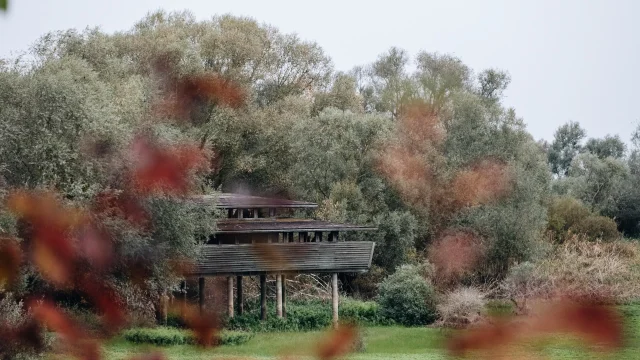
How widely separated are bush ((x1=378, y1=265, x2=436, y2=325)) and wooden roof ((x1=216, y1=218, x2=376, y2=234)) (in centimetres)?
242

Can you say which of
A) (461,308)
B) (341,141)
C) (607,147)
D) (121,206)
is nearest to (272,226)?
(121,206)

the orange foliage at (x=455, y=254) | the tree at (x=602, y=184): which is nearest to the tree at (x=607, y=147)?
the tree at (x=602, y=184)

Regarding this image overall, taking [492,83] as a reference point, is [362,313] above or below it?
below

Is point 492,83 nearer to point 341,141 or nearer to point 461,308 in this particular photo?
point 341,141

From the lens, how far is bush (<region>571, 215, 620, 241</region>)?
124 ft

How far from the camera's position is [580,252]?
105ft

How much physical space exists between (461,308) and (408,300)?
1873 millimetres

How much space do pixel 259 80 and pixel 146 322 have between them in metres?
18.4

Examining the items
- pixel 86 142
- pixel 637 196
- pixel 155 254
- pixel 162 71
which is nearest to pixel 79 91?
pixel 86 142

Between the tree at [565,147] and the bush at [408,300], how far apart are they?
39612 mm

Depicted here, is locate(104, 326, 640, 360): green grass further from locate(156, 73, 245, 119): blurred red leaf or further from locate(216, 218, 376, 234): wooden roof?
locate(156, 73, 245, 119): blurred red leaf

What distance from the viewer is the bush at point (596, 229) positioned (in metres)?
37.9

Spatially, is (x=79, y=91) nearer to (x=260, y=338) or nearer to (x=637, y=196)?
(x=260, y=338)

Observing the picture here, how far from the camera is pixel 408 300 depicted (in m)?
27.6
